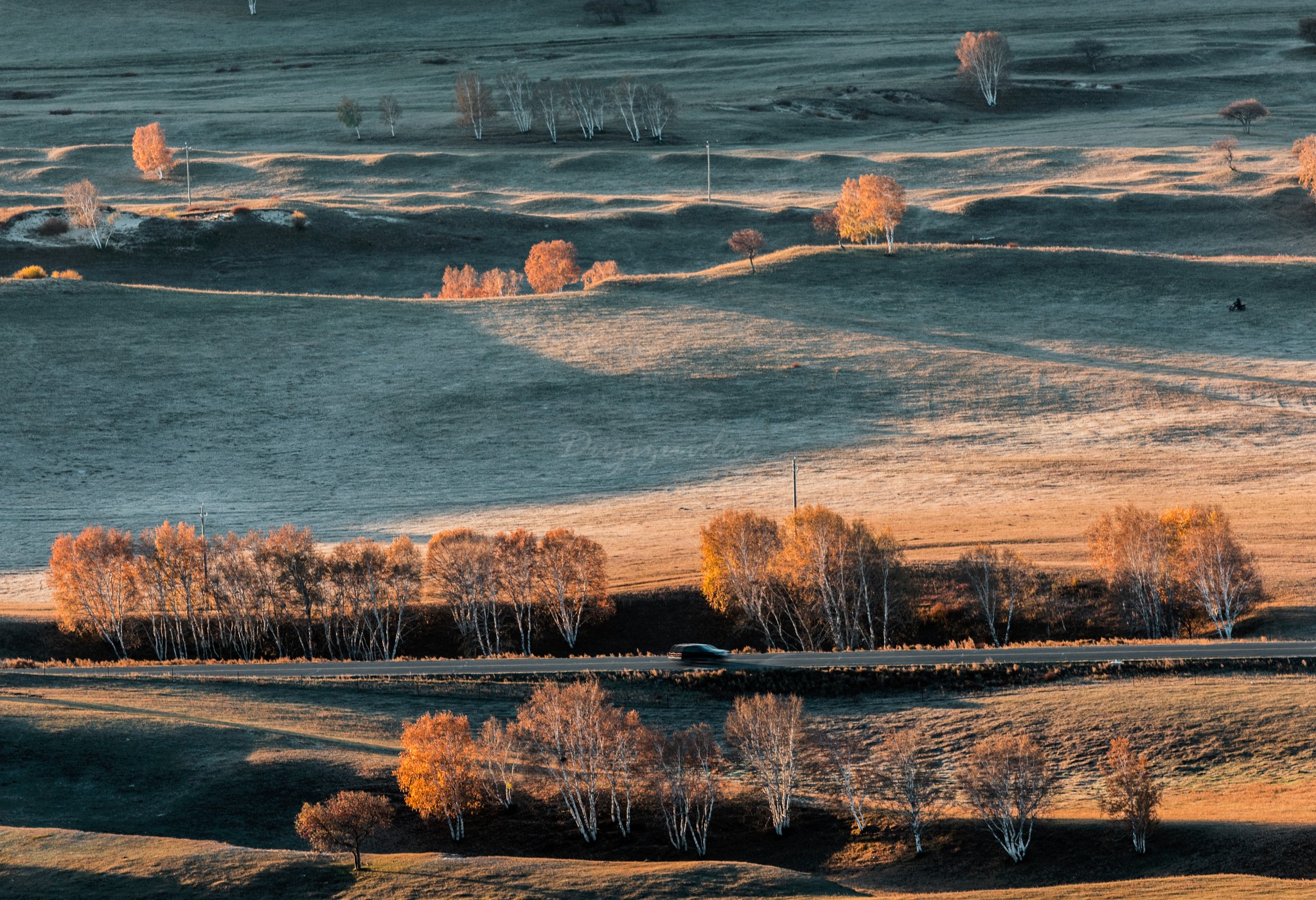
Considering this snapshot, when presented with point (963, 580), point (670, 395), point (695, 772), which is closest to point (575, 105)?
point (670, 395)

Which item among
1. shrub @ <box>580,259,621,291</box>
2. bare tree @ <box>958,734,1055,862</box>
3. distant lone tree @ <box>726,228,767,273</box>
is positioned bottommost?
bare tree @ <box>958,734,1055,862</box>

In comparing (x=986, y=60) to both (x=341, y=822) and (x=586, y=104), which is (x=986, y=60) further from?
(x=341, y=822)

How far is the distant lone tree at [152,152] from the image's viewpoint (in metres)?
151

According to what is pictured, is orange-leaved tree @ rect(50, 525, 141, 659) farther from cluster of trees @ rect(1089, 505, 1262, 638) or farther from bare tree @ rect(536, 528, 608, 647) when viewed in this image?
cluster of trees @ rect(1089, 505, 1262, 638)

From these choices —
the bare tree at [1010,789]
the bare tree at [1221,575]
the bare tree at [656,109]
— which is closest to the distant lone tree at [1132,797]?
the bare tree at [1010,789]

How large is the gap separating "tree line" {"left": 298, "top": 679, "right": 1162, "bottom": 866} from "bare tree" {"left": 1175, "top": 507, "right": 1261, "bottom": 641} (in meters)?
15.0

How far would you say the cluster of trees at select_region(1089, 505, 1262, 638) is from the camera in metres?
50.4

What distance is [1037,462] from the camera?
229 feet

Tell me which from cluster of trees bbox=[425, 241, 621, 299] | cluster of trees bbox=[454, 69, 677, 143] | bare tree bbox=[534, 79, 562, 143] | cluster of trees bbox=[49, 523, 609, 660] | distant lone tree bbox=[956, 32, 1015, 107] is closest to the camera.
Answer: cluster of trees bbox=[49, 523, 609, 660]

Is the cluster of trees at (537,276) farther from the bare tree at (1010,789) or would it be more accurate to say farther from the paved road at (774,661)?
the bare tree at (1010,789)

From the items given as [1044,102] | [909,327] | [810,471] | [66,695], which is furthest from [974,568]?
[1044,102]

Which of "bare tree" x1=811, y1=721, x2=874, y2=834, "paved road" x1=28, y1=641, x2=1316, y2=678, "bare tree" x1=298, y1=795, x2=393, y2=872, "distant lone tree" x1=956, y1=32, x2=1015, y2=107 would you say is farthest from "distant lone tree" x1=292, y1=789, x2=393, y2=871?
"distant lone tree" x1=956, y1=32, x2=1015, y2=107

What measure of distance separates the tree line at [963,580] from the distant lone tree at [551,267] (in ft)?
194

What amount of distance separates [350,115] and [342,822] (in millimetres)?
151347
